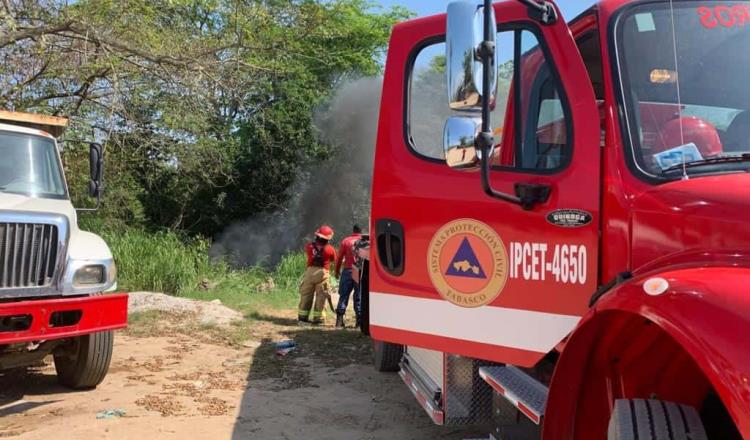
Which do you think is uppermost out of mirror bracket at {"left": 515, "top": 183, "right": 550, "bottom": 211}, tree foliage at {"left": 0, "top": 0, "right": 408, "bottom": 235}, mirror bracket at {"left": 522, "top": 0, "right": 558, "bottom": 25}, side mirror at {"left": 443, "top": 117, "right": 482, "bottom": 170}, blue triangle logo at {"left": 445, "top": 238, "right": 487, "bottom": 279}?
tree foliage at {"left": 0, "top": 0, "right": 408, "bottom": 235}

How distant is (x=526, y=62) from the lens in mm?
2820

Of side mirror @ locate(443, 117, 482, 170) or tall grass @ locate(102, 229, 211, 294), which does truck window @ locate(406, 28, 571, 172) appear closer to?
side mirror @ locate(443, 117, 482, 170)

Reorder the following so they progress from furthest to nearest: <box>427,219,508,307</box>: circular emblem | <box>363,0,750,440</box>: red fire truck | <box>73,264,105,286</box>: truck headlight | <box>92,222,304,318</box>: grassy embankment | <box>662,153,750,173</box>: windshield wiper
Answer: <box>92,222,304,318</box>: grassy embankment
<box>73,264,105,286</box>: truck headlight
<box>427,219,508,307</box>: circular emblem
<box>662,153,750,173</box>: windshield wiper
<box>363,0,750,440</box>: red fire truck

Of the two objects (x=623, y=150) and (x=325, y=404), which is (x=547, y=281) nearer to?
(x=623, y=150)

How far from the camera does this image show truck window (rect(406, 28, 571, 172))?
2.72 meters

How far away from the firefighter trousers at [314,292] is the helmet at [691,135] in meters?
8.08

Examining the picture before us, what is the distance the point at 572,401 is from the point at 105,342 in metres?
4.56

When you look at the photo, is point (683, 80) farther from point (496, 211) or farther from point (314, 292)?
point (314, 292)

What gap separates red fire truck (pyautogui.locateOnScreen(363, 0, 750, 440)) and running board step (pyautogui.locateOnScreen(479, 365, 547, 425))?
0.4 inches

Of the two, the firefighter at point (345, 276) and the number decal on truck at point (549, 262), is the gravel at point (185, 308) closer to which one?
the firefighter at point (345, 276)

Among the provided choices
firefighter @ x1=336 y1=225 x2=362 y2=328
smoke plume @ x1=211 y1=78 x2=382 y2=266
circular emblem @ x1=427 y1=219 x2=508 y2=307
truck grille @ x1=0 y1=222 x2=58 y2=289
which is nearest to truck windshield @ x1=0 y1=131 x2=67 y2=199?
truck grille @ x1=0 y1=222 x2=58 y2=289

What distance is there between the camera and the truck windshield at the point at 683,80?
235 cm

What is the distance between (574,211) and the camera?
2531 mm

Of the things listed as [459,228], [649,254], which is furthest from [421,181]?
[649,254]
